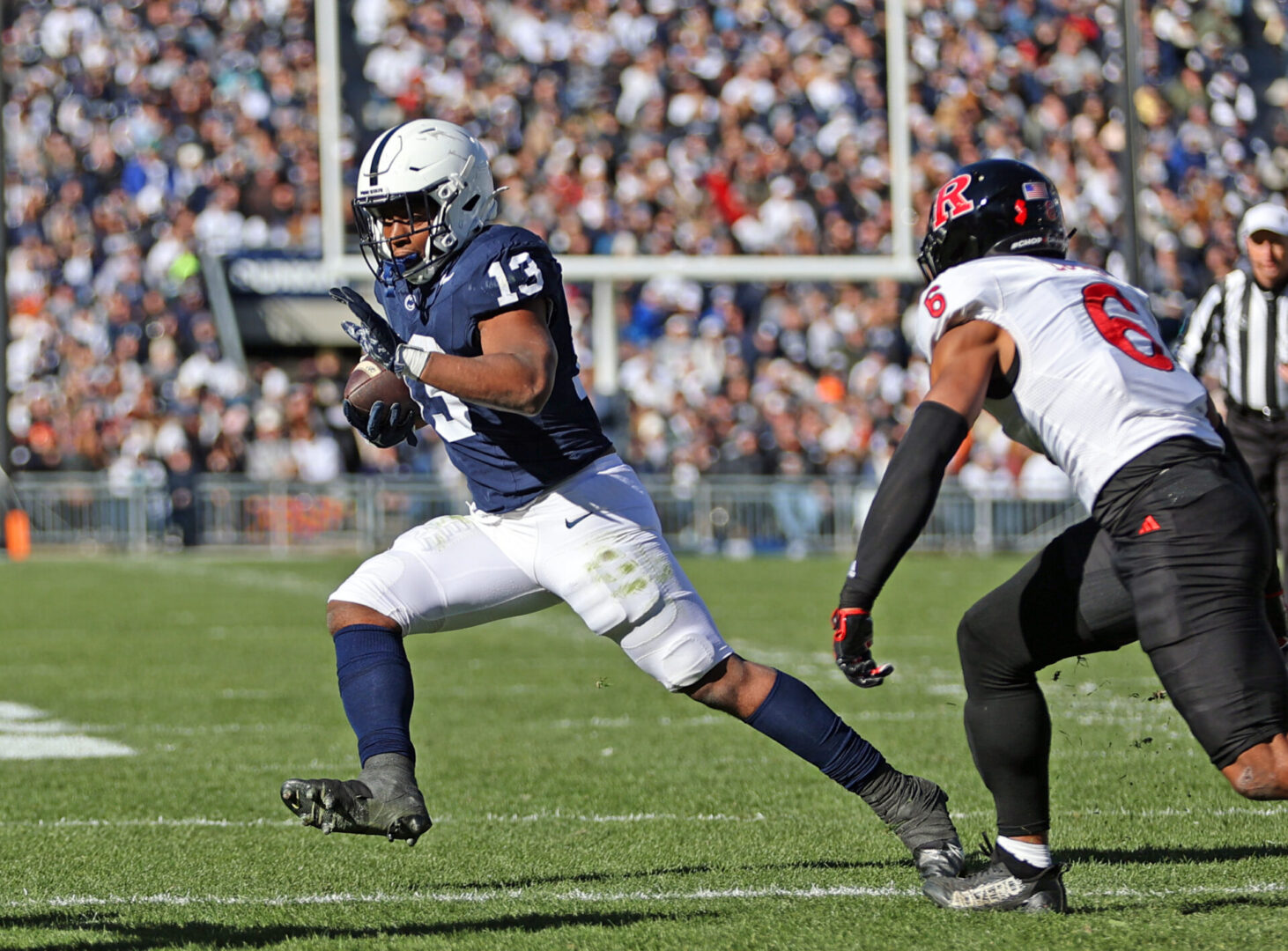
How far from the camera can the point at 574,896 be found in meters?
4.10

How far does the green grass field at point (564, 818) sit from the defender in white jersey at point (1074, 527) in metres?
0.12

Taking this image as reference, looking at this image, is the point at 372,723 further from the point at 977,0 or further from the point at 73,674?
the point at 977,0

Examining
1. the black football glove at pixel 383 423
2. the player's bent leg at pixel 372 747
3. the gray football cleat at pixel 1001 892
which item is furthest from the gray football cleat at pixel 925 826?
the black football glove at pixel 383 423

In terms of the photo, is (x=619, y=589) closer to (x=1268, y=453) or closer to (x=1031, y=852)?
(x=1031, y=852)

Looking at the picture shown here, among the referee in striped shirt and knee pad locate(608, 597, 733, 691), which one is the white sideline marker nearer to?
knee pad locate(608, 597, 733, 691)

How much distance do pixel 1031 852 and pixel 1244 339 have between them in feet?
13.7

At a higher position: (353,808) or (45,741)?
(353,808)

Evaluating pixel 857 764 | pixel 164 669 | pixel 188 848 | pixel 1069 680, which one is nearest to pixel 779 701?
pixel 857 764

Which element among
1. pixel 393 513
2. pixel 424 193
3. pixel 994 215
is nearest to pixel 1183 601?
pixel 994 215

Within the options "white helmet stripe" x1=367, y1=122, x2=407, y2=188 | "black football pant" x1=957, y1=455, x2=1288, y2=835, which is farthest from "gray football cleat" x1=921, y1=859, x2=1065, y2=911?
"white helmet stripe" x1=367, y1=122, x2=407, y2=188

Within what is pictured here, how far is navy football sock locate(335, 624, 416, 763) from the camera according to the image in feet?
13.0

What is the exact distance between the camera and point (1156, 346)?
3645 mm

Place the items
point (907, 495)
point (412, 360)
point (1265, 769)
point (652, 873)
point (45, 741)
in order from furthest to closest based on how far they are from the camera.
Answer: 1. point (45, 741)
2. point (652, 873)
3. point (412, 360)
4. point (907, 495)
5. point (1265, 769)

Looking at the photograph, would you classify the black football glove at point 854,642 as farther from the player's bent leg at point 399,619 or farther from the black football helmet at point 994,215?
the player's bent leg at point 399,619
